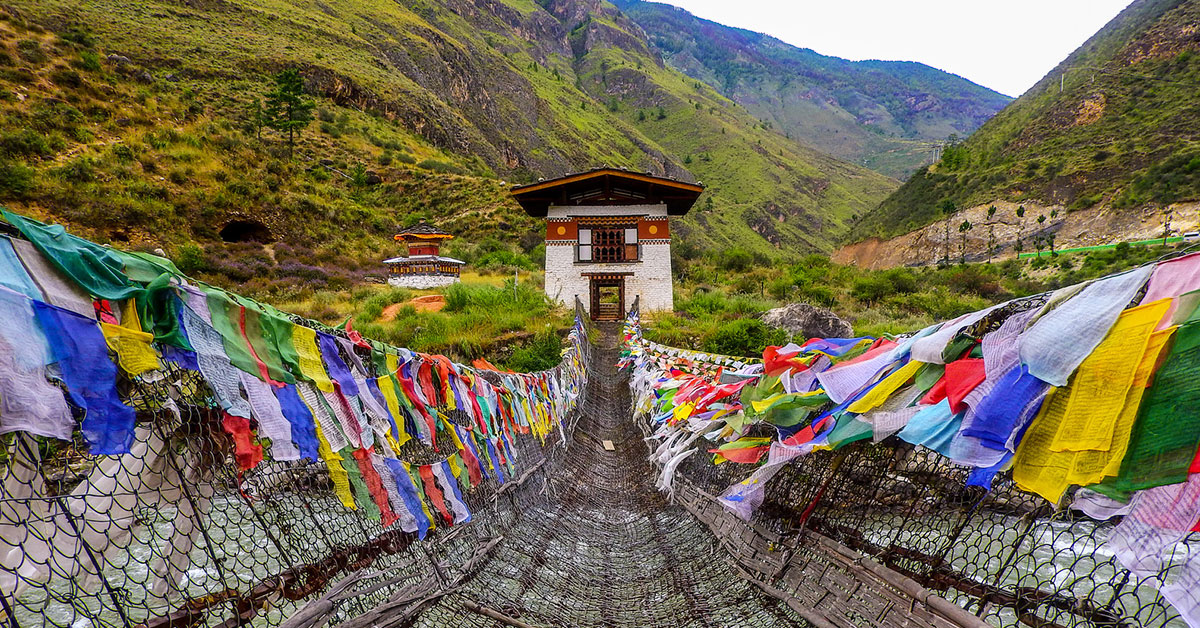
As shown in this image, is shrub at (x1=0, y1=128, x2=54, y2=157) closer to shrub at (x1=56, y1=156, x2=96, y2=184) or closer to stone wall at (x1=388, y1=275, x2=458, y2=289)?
shrub at (x1=56, y1=156, x2=96, y2=184)

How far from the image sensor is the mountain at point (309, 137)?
25.1 metres

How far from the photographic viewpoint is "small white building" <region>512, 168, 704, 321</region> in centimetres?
2114

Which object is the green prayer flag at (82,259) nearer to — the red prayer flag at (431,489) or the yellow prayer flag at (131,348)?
the yellow prayer flag at (131,348)

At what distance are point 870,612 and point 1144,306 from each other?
77.1 inches

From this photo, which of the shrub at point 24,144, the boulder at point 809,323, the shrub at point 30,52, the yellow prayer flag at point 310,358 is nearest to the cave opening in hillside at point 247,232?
the shrub at point 24,144

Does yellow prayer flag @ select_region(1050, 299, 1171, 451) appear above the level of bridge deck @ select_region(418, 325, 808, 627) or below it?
above

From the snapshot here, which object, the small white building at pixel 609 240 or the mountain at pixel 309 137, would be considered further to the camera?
the mountain at pixel 309 137

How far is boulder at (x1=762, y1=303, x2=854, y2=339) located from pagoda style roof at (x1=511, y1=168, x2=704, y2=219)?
7797mm

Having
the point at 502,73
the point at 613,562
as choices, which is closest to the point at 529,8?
the point at 502,73

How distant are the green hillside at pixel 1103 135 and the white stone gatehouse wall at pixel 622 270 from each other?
128 ft

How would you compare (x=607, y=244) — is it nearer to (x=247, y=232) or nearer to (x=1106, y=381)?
(x=1106, y=381)

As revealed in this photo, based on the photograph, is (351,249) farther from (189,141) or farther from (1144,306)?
(1144,306)

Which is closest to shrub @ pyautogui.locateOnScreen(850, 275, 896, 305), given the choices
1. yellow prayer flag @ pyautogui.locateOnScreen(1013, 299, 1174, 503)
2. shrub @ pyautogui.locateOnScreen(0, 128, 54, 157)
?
yellow prayer flag @ pyautogui.locateOnScreen(1013, 299, 1174, 503)

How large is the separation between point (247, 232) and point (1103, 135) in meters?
64.9
